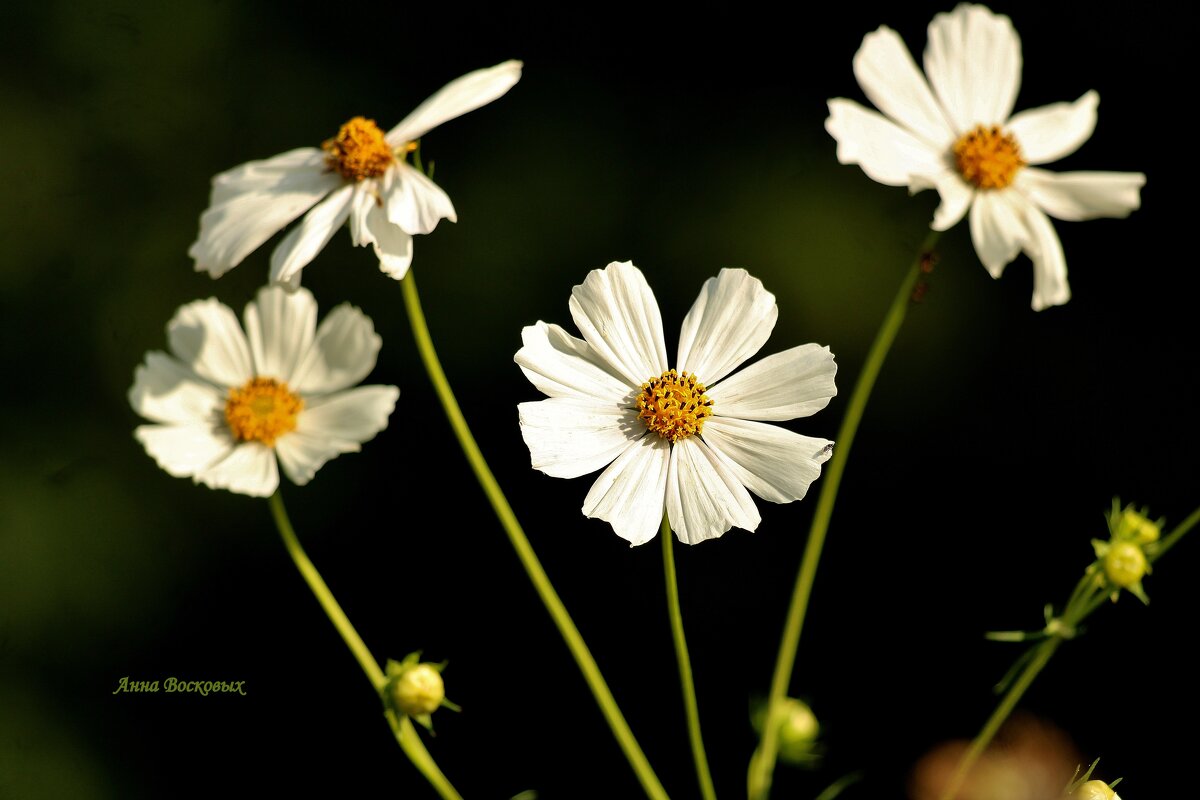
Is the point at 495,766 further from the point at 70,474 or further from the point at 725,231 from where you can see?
the point at 725,231

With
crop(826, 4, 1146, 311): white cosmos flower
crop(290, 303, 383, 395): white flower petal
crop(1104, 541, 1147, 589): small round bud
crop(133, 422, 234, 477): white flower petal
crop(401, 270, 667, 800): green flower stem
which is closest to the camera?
crop(401, 270, 667, 800): green flower stem

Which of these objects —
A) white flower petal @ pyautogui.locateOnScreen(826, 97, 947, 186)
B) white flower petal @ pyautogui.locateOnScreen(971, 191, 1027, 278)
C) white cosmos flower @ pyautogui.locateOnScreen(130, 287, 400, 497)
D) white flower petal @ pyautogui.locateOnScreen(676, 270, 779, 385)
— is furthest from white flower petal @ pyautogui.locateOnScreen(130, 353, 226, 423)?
white flower petal @ pyautogui.locateOnScreen(971, 191, 1027, 278)

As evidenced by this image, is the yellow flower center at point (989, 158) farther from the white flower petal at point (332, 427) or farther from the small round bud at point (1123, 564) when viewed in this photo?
the white flower petal at point (332, 427)

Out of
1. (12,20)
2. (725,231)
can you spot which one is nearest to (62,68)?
(12,20)

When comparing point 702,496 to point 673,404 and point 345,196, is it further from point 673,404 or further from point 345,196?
point 345,196

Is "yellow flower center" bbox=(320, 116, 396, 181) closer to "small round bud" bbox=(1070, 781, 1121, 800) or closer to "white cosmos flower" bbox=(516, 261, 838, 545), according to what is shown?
"white cosmos flower" bbox=(516, 261, 838, 545)

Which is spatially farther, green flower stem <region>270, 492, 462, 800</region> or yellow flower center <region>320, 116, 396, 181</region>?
yellow flower center <region>320, 116, 396, 181</region>
